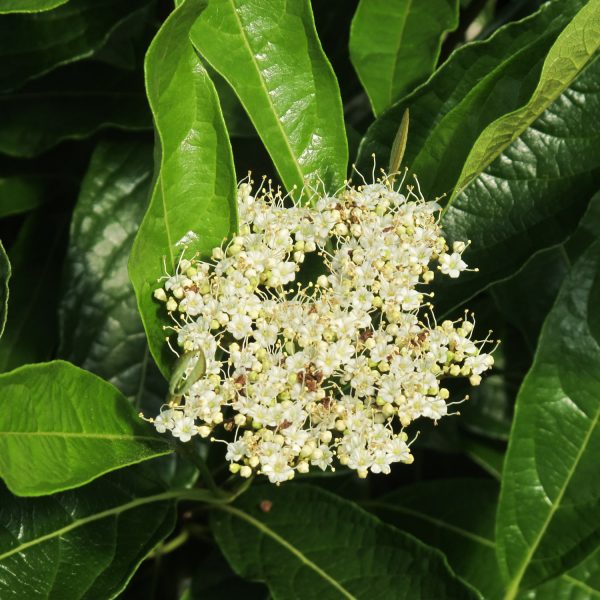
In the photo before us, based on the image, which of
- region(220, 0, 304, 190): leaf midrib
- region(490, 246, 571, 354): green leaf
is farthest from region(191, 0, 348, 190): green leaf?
region(490, 246, 571, 354): green leaf

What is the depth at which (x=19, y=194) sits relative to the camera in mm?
2008

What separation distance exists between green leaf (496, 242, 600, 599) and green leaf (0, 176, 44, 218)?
1.13 m

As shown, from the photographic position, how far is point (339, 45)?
2.01m

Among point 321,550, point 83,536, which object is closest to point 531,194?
point 321,550

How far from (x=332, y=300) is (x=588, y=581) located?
2.67 feet

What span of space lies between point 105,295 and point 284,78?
67cm

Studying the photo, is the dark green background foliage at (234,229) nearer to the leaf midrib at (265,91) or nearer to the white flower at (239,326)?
the leaf midrib at (265,91)

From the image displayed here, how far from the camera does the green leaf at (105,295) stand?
1.85 m

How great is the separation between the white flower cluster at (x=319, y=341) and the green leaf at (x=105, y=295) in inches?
21.2

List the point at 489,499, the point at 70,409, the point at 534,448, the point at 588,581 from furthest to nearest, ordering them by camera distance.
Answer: the point at 489,499, the point at 588,581, the point at 534,448, the point at 70,409

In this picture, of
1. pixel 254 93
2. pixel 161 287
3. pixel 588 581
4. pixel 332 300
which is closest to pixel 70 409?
pixel 161 287

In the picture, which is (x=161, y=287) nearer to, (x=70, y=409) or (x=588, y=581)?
(x=70, y=409)

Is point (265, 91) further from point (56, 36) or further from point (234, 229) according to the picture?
point (56, 36)

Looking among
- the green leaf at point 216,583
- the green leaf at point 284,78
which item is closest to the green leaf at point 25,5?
the green leaf at point 284,78
